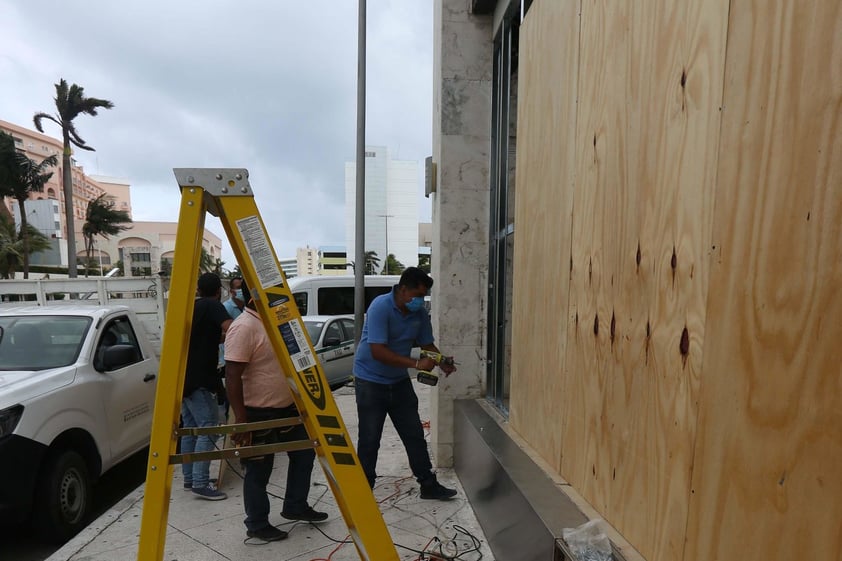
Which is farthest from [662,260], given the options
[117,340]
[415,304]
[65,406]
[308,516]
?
[117,340]

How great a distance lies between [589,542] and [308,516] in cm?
244

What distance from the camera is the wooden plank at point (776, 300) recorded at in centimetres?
99

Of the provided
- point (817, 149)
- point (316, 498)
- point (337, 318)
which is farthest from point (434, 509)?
point (337, 318)

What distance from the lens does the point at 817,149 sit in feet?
3.32

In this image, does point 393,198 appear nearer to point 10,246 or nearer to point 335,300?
point 10,246

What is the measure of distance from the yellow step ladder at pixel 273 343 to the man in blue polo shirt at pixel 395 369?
145 centimetres

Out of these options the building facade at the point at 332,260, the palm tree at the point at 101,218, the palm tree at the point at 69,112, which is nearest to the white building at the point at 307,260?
the building facade at the point at 332,260

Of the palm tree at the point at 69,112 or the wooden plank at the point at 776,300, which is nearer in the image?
the wooden plank at the point at 776,300

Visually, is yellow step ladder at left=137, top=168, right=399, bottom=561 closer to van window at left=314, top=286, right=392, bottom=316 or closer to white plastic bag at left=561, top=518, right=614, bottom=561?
white plastic bag at left=561, top=518, right=614, bottom=561

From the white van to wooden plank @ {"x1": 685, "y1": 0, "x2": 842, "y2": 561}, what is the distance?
875 cm

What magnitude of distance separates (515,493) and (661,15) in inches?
89.4

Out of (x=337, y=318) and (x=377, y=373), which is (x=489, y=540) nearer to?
(x=377, y=373)

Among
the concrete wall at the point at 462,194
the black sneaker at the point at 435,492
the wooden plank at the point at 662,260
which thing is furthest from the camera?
the concrete wall at the point at 462,194

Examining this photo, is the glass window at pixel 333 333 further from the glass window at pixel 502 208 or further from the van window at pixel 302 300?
the glass window at pixel 502 208
